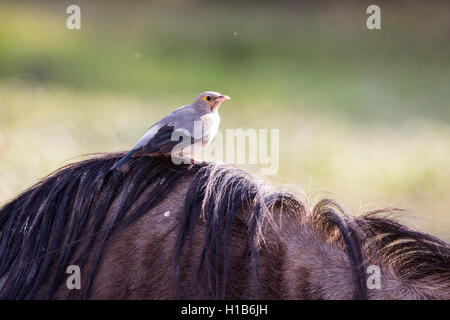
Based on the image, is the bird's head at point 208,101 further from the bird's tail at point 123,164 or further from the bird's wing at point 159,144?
the bird's tail at point 123,164

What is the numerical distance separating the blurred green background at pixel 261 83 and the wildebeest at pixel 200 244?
5.58 feet

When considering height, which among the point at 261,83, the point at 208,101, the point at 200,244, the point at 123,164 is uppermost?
the point at 261,83

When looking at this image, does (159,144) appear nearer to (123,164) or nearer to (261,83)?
(123,164)

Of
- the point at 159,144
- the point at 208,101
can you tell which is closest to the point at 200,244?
the point at 159,144

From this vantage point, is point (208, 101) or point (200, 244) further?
point (208, 101)

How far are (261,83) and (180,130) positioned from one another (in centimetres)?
465

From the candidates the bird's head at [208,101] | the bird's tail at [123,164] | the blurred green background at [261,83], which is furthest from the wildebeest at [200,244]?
the blurred green background at [261,83]

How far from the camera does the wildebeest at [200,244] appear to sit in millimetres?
1098

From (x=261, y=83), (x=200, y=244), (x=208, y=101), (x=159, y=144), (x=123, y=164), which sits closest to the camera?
(x=200, y=244)

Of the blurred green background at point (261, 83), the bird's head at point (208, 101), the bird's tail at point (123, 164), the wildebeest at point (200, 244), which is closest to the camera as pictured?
the wildebeest at point (200, 244)

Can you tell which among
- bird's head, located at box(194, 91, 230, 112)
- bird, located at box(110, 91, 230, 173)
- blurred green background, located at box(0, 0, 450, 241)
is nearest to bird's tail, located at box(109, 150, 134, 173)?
bird, located at box(110, 91, 230, 173)

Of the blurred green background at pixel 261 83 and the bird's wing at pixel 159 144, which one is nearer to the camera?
the bird's wing at pixel 159 144

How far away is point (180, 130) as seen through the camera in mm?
1687
